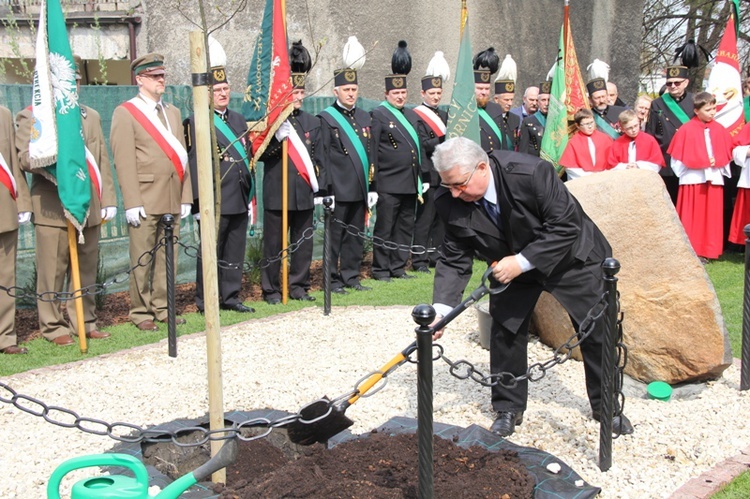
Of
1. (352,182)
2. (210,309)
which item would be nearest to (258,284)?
(352,182)

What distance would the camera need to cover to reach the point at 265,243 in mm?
8883

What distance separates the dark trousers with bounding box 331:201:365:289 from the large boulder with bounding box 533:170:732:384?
3.84 metres

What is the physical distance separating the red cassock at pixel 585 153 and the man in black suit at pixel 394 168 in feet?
5.62

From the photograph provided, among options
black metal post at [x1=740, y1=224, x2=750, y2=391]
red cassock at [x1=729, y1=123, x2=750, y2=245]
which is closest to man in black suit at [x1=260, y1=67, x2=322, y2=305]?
black metal post at [x1=740, y1=224, x2=750, y2=391]

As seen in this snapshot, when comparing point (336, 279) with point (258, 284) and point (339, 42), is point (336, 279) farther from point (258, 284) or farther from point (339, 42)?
point (339, 42)

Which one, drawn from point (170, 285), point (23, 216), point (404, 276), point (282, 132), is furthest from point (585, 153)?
point (23, 216)

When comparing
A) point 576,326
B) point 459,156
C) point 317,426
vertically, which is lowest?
point 317,426

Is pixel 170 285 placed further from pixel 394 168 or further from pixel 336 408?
pixel 394 168

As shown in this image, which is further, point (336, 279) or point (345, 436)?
point (336, 279)

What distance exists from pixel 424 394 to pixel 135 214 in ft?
15.2

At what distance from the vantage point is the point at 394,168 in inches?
389

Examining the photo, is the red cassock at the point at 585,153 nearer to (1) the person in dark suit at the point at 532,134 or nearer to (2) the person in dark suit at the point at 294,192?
(1) the person in dark suit at the point at 532,134

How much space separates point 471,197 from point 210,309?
1.60 meters

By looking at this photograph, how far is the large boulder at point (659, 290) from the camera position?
18.8 feet
